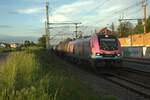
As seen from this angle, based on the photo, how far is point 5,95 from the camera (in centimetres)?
876

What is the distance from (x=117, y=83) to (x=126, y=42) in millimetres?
59692

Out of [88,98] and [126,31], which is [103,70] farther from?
→ [126,31]

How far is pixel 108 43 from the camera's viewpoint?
1059 inches

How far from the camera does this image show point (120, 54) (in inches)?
1048

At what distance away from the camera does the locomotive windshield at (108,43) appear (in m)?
26.6

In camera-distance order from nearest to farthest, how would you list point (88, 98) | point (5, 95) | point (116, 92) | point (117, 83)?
point (5, 95) → point (88, 98) → point (116, 92) → point (117, 83)

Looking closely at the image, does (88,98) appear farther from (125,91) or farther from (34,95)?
(125,91)

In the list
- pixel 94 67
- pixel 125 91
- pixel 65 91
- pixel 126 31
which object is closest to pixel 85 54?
pixel 94 67

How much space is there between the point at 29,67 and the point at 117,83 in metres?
4.63

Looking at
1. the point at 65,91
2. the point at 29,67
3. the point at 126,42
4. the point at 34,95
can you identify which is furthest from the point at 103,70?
the point at 126,42

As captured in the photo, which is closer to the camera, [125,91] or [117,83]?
[125,91]

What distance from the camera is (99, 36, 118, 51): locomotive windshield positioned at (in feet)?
87.2

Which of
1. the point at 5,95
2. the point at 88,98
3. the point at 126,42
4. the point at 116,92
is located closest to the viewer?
the point at 5,95

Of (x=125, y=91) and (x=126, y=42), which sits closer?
(x=125, y=91)
